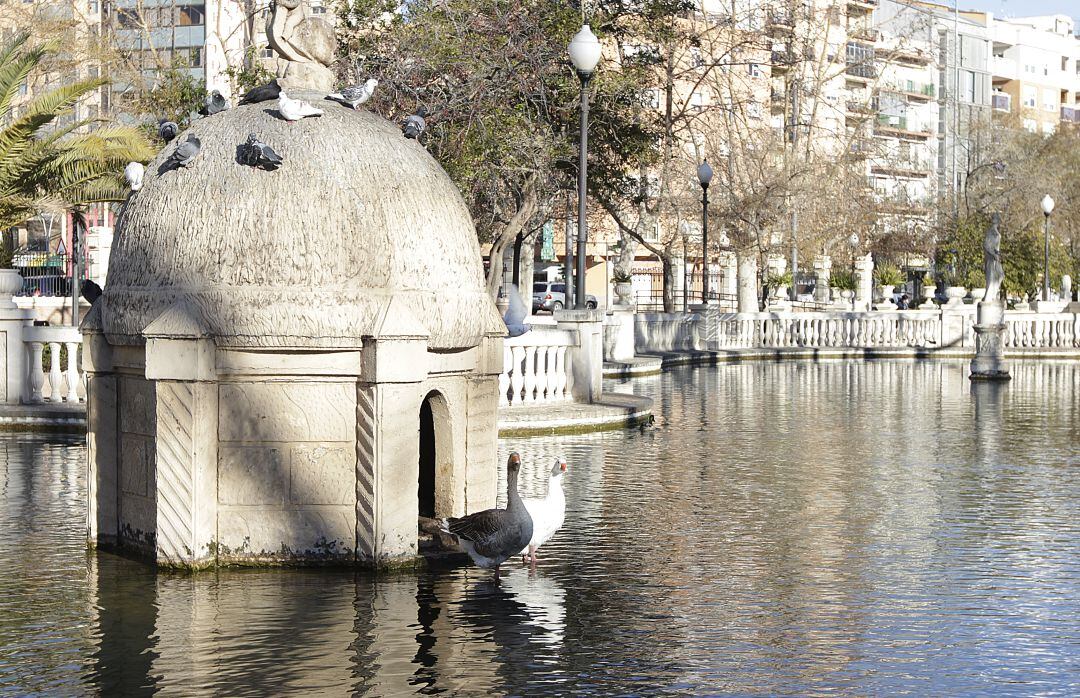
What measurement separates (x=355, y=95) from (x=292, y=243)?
127 cm

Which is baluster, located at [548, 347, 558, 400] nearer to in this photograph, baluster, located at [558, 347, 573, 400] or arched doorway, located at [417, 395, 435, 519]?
baluster, located at [558, 347, 573, 400]

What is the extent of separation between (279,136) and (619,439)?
918 centimetres

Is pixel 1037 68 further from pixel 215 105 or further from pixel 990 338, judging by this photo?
pixel 215 105

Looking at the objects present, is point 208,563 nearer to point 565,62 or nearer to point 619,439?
point 619,439

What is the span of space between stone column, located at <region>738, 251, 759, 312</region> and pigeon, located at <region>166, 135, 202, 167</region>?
37.9 metres

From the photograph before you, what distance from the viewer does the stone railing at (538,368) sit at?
19344 millimetres

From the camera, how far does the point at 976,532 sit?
11.9 metres

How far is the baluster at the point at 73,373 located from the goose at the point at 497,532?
11.1 meters

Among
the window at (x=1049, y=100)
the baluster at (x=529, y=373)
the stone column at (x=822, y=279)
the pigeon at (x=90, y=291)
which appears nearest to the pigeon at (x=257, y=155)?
the pigeon at (x=90, y=291)

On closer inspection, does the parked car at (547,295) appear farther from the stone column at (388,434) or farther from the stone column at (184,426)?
the stone column at (184,426)

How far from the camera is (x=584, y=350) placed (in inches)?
813

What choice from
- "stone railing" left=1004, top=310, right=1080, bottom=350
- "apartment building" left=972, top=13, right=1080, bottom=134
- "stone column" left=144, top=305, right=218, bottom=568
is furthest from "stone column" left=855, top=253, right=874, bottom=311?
"apartment building" left=972, top=13, right=1080, bottom=134

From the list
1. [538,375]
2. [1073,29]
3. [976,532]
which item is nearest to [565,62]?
[538,375]

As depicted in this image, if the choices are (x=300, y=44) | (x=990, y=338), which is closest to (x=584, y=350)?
(x=300, y=44)
